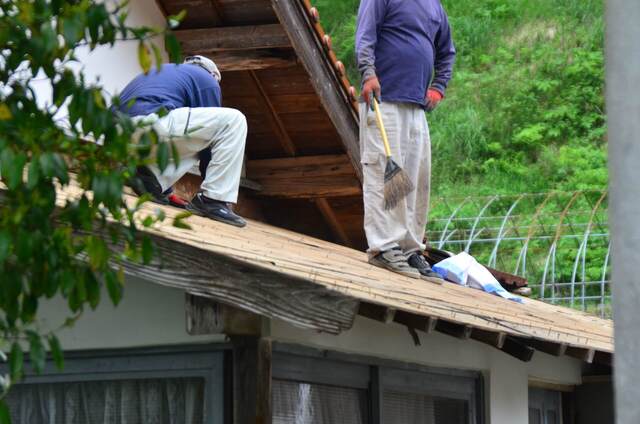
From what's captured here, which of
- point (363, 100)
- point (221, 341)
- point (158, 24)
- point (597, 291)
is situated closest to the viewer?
point (221, 341)

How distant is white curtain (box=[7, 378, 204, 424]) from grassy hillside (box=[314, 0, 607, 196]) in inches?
640

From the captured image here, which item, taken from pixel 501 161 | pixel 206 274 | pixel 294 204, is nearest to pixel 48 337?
pixel 206 274

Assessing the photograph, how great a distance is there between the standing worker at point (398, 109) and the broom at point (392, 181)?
0.05 m

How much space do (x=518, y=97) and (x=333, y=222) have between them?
15.7 meters

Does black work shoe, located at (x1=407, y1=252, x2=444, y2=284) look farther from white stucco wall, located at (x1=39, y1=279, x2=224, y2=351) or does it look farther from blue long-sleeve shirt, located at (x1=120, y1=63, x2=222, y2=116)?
white stucco wall, located at (x1=39, y1=279, x2=224, y2=351)

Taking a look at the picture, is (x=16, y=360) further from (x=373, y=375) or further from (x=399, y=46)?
(x=399, y=46)

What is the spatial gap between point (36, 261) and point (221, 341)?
2.28 metres

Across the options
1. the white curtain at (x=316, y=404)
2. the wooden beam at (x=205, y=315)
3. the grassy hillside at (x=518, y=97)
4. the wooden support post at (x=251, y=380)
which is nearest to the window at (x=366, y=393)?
the white curtain at (x=316, y=404)

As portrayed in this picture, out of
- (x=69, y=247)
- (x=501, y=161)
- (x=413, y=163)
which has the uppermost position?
(x=501, y=161)

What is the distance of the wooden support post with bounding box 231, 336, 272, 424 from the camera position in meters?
5.23

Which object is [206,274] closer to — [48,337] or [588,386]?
[48,337]

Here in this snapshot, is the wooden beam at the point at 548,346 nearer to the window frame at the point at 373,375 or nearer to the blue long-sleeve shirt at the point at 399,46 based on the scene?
the window frame at the point at 373,375

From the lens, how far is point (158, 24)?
876 cm

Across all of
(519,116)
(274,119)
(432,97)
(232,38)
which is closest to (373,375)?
(432,97)
